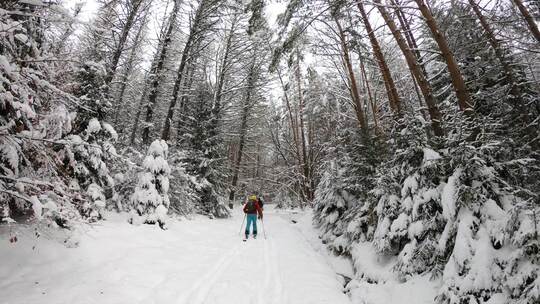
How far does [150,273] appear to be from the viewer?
19.6 feet

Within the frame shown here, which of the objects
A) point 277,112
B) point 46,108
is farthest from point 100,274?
point 277,112

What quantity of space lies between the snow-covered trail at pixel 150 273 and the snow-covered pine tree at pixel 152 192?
1075 millimetres

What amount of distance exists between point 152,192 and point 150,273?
4.72 m

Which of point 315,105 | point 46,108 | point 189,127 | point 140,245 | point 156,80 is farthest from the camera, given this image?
point 315,105

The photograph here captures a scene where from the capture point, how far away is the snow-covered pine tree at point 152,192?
32.9ft

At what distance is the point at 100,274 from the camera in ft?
17.8

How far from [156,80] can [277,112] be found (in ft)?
60.1

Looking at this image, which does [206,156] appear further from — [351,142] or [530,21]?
[530,21]

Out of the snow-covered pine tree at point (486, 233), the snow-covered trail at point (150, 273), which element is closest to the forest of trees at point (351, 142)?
the snow-covered pine tree at point (486, 233)

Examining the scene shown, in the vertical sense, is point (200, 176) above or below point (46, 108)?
above

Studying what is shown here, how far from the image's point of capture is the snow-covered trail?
4773 mm

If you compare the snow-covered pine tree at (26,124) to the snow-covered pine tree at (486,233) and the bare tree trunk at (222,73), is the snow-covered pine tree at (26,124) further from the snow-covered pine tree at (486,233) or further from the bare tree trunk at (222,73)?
the bare tree trunk at (222,73)

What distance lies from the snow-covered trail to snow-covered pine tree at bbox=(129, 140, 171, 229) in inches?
42.3

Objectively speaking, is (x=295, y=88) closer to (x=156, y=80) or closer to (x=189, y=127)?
(x=189, y=127)
